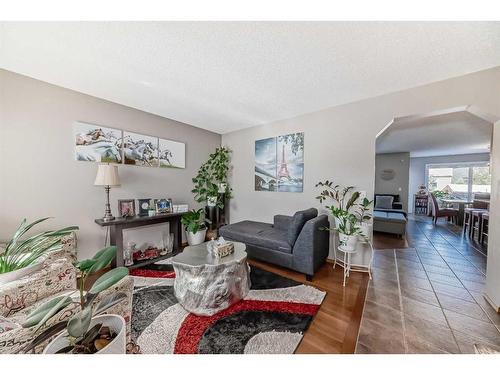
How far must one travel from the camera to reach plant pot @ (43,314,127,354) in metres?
0.72

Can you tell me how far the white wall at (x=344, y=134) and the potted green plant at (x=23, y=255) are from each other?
2880 millimetres

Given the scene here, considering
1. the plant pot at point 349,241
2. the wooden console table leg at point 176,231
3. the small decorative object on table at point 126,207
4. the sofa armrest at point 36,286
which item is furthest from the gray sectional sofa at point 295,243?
the sofa armrest at point 36,286

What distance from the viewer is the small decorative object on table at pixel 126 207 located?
2721 mm

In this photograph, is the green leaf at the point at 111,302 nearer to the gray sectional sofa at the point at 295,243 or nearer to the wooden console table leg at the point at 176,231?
the gray sectional sofa at the point at 295,243

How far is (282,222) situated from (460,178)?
8746 millimetres

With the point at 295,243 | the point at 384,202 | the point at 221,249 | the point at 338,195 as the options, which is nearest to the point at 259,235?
the point at 295,243

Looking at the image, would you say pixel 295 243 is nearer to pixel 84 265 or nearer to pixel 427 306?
pixel 427 306

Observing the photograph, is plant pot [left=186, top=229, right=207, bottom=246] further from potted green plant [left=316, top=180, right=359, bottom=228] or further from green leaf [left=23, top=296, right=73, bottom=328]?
green leaf [left=23, top=296, right=73, bottom=328]

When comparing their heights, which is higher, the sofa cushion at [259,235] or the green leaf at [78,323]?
the green leaf at [78,323]

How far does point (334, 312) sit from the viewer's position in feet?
5.59

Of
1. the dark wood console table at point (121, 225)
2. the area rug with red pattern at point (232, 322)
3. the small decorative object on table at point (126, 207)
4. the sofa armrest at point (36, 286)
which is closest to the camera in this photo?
the sofa armrest at point (36, 286)

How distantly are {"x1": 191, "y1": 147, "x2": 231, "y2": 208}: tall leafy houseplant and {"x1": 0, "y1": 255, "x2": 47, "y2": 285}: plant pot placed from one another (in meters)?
2.44

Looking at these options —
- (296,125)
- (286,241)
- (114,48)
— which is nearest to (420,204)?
(296,125)
